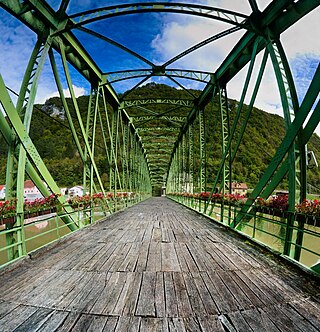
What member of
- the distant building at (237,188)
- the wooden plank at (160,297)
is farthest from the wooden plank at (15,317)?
the distant building at (237,188)

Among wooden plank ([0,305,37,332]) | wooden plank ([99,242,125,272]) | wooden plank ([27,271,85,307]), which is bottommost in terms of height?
wooden plank ([99,242,125,272])

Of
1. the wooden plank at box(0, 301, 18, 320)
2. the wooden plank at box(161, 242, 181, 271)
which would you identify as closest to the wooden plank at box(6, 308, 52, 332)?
the wooden plank at box(0, 301, 18, 320)

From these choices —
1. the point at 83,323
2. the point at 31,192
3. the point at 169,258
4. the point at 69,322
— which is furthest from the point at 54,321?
the point at 31,192

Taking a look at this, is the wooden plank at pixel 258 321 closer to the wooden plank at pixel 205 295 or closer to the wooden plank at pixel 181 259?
the wooden plank at pixel 205 295

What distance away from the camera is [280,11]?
509 cm

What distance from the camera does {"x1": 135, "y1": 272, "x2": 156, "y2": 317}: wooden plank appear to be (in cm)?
222

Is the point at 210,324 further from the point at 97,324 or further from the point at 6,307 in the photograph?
the point at 6,307

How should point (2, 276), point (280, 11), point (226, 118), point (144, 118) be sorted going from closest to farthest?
point (2, 276), point (280, 11), point (226, 118), point (144, 118)

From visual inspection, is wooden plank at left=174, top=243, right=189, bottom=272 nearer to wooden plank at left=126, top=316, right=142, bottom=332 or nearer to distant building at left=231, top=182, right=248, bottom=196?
wooden plank at left=126, top=316, right=142, bottom=332

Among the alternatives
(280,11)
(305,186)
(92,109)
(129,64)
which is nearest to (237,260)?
(305,186)

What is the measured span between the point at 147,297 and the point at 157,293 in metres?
0.14

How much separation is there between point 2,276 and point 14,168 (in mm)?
1918

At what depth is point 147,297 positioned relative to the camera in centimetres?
254

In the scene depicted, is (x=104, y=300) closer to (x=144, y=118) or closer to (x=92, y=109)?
(x=92, y=109)
